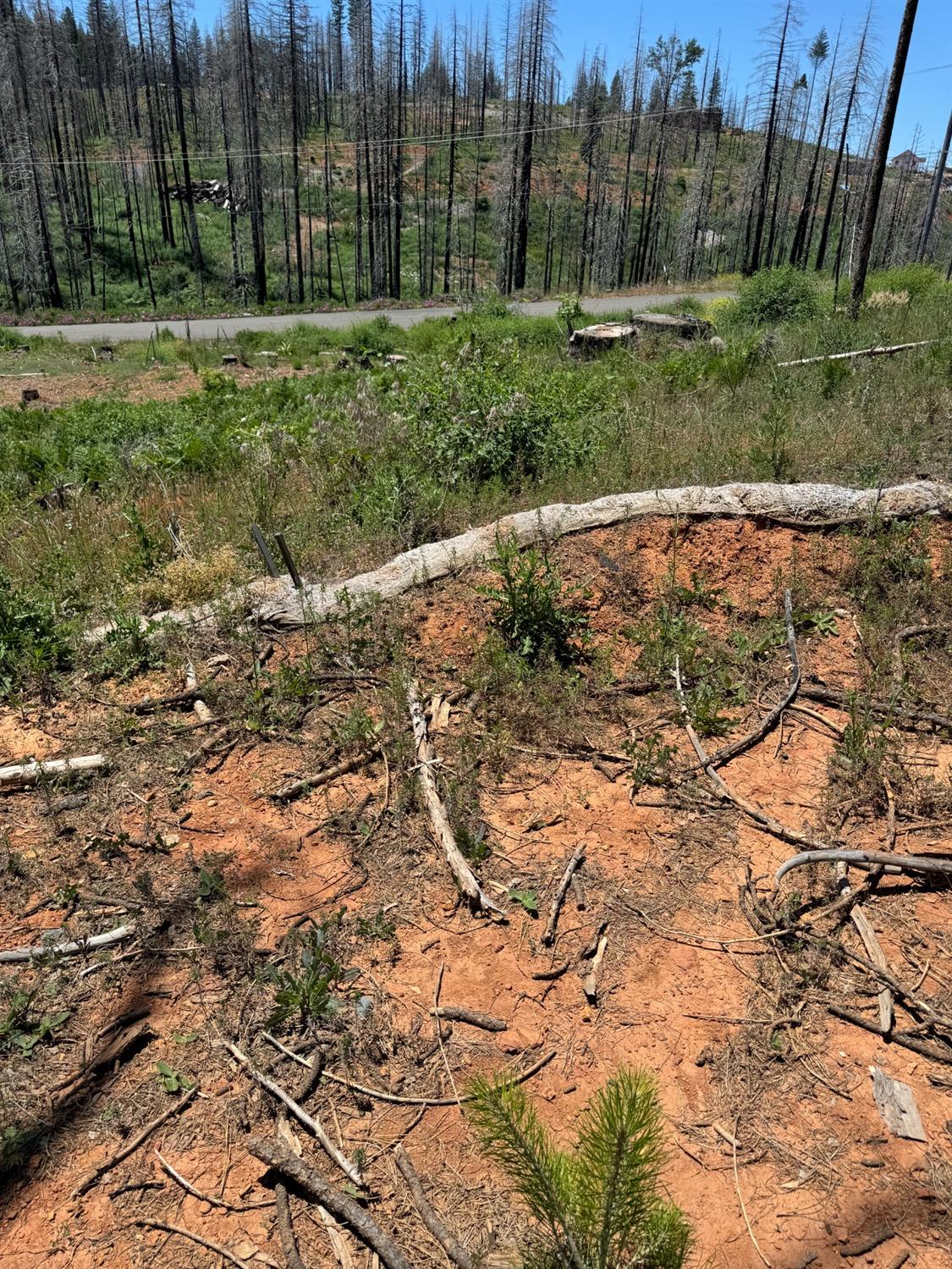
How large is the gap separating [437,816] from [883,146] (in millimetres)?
13131

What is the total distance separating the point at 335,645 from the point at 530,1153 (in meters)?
3.07

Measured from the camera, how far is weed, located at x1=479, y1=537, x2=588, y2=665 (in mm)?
4070

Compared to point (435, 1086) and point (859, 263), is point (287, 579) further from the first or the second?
point (859, 263)

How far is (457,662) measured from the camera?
13.5 feet

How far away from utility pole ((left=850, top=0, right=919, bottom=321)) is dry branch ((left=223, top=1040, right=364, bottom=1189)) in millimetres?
12897

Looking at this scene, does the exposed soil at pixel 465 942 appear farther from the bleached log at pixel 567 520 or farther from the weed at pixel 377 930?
the bleached log at pixel 567 520

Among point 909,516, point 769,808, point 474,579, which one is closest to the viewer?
point 769,808

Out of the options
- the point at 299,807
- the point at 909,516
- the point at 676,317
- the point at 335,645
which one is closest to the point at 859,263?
the point at 676,317

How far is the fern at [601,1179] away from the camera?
51.8 inches

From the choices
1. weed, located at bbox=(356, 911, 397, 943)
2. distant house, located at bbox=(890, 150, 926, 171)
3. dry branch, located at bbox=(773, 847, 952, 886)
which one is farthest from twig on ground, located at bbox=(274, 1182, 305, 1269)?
distant house, located at bbox=(890, 150, 926, 171)

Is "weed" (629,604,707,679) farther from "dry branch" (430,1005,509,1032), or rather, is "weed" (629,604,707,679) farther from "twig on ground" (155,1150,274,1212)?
"twig on ground" (155,1150,274,1212)

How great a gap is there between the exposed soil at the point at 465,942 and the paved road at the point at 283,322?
18586mm

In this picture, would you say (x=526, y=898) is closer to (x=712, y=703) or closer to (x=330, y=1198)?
(x=330, y=1198)

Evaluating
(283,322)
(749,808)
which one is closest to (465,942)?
(749,808)
